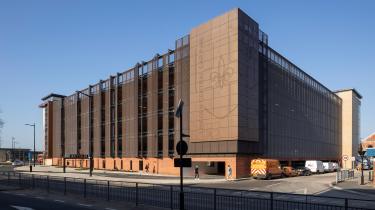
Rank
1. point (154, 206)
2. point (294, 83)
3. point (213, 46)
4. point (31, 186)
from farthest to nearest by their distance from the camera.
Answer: point (294, 83) → point (213, 46) → point (31, 186) → point (154, 206)

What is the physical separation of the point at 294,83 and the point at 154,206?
67658 mm

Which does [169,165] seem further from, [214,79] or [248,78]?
[248,78]

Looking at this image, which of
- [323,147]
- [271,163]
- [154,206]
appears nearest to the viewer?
[154,206]

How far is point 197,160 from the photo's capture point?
205 ft

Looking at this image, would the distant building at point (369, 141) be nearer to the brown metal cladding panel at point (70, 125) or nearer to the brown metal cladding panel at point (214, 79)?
the brown metal cladding panel at point (70, 125)

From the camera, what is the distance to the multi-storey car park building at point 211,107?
58.5m

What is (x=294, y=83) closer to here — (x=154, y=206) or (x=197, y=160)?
(x=197, y=160)

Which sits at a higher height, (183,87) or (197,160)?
(183,87)

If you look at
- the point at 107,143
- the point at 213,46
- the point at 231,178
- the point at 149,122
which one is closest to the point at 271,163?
the point at 231,178

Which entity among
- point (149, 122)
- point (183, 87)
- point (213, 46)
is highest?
point (213, 46)

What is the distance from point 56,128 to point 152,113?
178ft

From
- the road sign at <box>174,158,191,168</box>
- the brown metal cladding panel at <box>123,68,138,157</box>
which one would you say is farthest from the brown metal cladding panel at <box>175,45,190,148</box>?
the road sign at <box>174,158,191,168</box>

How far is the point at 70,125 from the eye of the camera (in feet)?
356

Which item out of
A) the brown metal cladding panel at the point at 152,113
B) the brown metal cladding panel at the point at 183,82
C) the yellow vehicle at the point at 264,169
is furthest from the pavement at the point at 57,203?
the brown metal cladding panel at the point at 152,113
